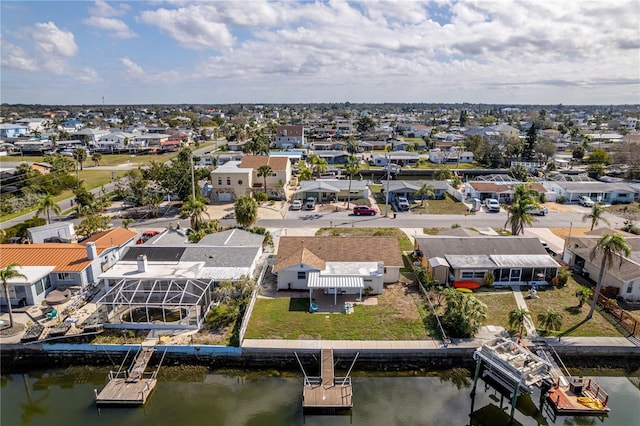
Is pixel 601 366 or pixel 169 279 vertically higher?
pixel 169 279

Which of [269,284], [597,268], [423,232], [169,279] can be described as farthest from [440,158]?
[169,279]

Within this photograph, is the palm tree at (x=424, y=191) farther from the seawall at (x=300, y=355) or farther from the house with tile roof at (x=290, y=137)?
the house with tile roof at (x=290, y=137)

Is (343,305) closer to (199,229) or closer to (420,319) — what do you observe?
(420,319)

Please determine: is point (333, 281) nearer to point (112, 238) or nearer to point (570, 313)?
point (570, 313)


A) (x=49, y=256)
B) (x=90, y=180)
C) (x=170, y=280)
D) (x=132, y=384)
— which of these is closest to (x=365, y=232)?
(x=170, y=280)

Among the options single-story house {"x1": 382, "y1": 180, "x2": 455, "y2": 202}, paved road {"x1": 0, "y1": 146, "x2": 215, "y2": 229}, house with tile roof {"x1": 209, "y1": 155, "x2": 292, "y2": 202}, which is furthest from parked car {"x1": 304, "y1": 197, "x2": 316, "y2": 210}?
paved road {"x1": 0, "y1": 146, "x2": 215, "y2": 229}

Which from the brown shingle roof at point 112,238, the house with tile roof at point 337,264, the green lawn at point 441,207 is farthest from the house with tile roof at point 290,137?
the house with tile roof at point 337,264
